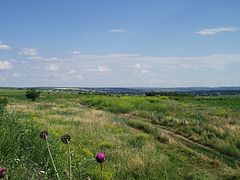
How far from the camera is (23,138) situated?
8828 millimetres

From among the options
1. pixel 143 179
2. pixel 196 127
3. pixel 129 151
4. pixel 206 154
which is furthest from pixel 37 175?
pixel 196 127

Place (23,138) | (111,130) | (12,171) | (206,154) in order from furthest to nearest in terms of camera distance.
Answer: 1. (111,130)
2. (206,154)
3. (23,138)
4. (12,171)

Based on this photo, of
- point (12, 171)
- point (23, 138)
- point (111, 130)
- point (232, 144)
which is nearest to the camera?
point (12, 171)

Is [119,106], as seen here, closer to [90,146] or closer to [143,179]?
[90,146]

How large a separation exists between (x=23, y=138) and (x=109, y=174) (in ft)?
7.99

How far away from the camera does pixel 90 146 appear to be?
15.5m

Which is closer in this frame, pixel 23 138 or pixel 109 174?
pixel 23 138

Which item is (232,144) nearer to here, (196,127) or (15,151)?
(196,127)

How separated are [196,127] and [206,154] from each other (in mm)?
8195

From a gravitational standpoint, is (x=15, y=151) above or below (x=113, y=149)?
above

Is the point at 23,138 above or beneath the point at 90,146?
above

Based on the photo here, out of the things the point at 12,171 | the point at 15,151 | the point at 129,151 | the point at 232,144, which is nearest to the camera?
the point at 12,171

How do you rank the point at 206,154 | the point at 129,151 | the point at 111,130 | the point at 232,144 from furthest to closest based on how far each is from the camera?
the point at 111,130
the point at 232,144
the point at 206,154
the point at 129,151

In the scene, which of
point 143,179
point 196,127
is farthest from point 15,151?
point 196,127
